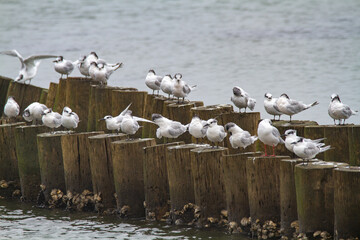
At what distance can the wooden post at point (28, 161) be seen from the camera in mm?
11117

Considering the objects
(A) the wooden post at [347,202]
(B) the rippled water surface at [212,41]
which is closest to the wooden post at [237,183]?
(A) the wooden post at [347,202]

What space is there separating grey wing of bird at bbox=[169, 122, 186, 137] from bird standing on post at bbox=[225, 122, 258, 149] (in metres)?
0.93

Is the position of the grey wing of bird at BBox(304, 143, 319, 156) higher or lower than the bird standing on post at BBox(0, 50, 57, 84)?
lower

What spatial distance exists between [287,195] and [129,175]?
8.49 feet

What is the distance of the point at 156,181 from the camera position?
30.6ft

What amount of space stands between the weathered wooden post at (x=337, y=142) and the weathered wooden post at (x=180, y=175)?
1.65m

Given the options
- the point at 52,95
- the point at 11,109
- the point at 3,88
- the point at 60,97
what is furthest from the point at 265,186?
the point at 3,88

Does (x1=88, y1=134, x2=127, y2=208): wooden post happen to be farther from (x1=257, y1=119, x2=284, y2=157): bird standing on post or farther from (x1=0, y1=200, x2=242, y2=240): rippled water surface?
(x1=257, y1=119, x2=284, y2=157): bird standing on post

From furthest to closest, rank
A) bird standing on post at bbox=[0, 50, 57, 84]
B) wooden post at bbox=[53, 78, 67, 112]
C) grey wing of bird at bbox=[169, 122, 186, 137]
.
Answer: bird standing on post at bbox=[0, 50, 57, 84], wooden post at bbox=[53, 78, 67, 112], grey wing of bird at bbox=[169, 122, 186, 137]

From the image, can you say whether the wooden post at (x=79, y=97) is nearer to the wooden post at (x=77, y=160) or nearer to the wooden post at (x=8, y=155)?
the wooden post at (x=8, y=155)

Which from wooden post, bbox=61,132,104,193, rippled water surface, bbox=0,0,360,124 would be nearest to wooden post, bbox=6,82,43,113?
wooden post, bbox=61,132,104,193

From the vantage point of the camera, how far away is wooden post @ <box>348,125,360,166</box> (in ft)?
27.4

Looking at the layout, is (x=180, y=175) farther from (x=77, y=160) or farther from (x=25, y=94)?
(x=25, y=94)

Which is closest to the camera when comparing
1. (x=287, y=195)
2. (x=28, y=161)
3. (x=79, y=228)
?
(x=287, y=195)
